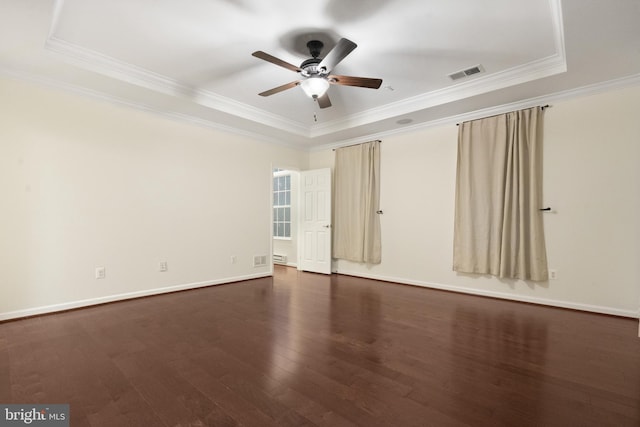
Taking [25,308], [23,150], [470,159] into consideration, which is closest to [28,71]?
[23,150]

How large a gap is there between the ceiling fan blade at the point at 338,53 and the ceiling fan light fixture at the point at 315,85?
125 millimetres

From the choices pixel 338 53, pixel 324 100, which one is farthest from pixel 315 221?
pixel 338 53

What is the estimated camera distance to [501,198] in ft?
13.5

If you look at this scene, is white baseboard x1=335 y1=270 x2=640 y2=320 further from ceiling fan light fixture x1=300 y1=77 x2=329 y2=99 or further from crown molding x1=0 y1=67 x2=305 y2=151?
crown molding x1=0 y1=67 x2=305 y2=151

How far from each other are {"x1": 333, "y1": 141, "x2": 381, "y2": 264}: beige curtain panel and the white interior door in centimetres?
19

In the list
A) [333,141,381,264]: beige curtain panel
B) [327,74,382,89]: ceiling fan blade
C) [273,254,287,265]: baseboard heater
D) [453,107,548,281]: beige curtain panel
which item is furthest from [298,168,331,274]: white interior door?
[327,74,382,89]: ceiling fan blade

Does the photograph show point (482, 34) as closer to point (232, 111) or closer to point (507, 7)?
point (507, 7)

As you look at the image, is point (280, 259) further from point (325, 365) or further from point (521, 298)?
point (325, 365)

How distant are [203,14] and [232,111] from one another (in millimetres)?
1968

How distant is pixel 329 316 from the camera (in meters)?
3.37

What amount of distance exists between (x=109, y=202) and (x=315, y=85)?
306 cm

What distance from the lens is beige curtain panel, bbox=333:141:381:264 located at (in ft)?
18.1

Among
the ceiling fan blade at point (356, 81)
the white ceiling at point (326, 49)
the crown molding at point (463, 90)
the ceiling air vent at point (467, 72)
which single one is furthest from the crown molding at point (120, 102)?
the ceiling air vent at point (467, 72)

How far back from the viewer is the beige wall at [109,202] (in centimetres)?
326
